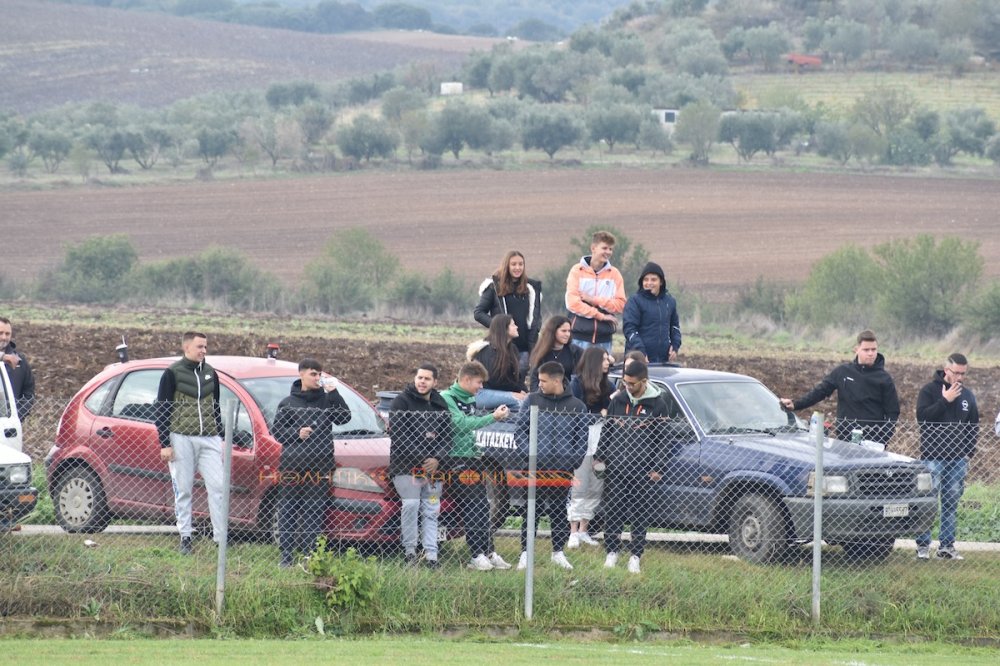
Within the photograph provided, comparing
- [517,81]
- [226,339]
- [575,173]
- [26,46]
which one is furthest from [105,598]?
[26,46]

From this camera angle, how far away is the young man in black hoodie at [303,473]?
36.7ft

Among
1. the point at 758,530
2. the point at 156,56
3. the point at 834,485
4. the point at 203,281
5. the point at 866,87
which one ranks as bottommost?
the point at 203,281

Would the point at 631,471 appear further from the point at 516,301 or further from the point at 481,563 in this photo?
the point at 516,301

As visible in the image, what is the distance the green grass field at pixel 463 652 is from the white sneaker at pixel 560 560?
0.93 meters

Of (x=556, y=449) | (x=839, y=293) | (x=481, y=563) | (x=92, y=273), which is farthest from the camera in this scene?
(x=92, y=273)

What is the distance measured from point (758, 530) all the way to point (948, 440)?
189 cm

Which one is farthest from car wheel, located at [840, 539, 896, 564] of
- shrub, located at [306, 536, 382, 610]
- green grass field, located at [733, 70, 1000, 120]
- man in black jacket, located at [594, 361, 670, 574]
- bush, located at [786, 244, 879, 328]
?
green grass field, located at [733, 70, 1000, 120]

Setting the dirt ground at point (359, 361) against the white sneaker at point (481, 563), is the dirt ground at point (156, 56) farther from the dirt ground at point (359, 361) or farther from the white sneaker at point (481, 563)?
the white sneaker at point (481, 563)

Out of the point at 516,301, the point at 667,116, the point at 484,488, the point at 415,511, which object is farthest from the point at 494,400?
the point at 667,116

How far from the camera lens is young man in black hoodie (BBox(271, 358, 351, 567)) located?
11.2 metres

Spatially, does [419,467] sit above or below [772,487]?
above

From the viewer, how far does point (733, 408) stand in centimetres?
1320

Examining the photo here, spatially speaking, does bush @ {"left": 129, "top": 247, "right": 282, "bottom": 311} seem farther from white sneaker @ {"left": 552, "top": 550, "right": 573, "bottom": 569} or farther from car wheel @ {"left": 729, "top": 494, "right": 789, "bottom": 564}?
white sneaker @ {"left": 552, "top": 550, "right": 573, "bottom": 569}

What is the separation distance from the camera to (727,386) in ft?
44.1
